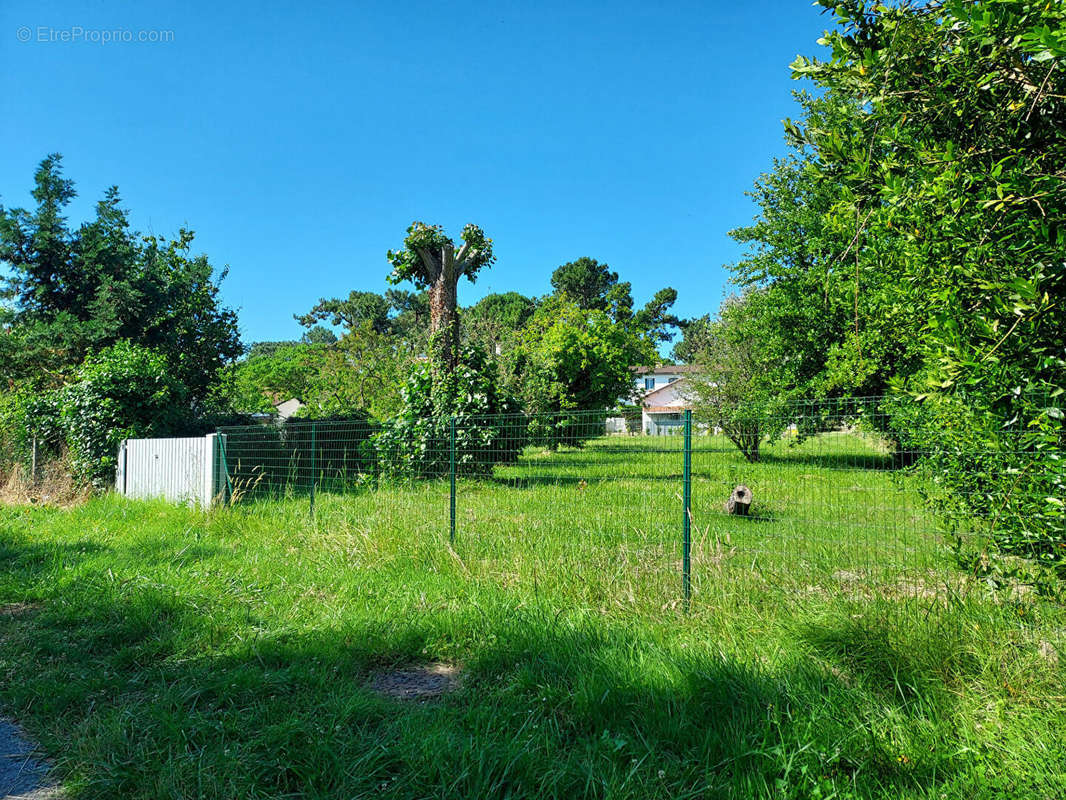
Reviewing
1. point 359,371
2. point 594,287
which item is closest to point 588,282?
point 594,287

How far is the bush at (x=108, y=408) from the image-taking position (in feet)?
39.9

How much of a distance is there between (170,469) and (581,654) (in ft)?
31.3

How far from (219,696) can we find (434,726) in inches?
53.8

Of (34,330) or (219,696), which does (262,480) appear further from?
(34,330)

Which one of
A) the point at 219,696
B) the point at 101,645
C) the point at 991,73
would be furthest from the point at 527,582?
the point at 991,73

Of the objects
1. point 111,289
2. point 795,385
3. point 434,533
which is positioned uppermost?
point 111,289

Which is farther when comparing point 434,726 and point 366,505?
point 366,505

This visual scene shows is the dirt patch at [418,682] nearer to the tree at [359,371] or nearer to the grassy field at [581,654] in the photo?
the grassy field at [581,654]

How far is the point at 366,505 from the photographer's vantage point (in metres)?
7.71

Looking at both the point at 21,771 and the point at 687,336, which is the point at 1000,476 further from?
the point at 687,336

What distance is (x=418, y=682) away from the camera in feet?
12.8

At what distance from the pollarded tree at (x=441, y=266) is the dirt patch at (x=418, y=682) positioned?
8882 mm

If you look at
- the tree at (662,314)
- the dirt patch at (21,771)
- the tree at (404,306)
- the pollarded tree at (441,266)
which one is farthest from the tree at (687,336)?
the dirt patch at (21,771)

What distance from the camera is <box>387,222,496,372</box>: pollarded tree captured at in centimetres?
1288
